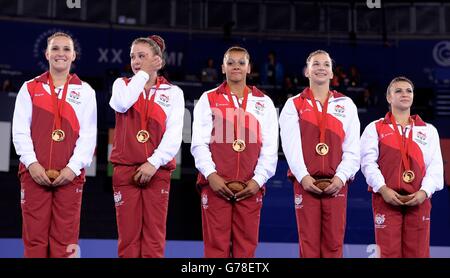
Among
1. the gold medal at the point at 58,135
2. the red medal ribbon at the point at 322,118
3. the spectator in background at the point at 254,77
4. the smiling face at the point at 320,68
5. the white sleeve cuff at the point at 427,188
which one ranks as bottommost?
the white sleeve cuff at the point at 427,188

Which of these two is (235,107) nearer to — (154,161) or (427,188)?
(154,161)

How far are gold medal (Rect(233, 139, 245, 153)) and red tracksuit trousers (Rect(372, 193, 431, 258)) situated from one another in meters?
1.22

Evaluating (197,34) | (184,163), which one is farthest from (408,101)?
(197,34)

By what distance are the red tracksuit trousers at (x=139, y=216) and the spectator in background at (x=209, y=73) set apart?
6.69 metres

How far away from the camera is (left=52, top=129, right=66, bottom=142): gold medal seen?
4527 millimetres

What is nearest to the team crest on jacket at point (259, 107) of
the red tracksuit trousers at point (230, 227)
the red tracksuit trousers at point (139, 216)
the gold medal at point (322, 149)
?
the gold medal at point (322, 149)

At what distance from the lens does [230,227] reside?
457 cm

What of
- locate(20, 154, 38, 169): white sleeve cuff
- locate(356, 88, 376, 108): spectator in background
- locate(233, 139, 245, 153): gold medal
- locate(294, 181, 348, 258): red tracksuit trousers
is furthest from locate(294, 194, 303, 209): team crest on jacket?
locate(356, 88, 376, 108): spectator in background

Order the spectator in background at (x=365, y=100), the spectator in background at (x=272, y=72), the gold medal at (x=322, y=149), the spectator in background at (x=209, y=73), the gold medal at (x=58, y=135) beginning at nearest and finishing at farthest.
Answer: the gold medal at (x=58, y=135), the gold medal at (x=322, y=149), the spectator in background at (x=365, y=100), the spectator in background at (x=209, y=73), the spectator in background at (x=272, y=72)

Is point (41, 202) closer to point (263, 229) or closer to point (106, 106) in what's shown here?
point (263, 229)

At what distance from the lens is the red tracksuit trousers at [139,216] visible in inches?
176

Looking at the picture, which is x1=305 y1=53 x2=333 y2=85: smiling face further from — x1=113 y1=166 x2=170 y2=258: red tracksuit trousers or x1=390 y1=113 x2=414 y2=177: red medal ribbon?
x1=113 y1=166 x2=170 y2=258: red tracksuit trousers

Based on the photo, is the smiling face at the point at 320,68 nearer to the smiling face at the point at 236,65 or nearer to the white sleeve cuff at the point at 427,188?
the smiling face at the point at 236,65

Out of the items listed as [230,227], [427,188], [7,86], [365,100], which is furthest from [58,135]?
[365,100]
